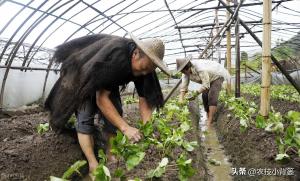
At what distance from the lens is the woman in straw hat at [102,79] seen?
279 centimetres

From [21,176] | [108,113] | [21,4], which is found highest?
[21,4]

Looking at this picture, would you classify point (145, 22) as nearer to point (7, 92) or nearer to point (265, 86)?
point (7, 92)

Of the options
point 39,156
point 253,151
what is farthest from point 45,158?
point 253,151

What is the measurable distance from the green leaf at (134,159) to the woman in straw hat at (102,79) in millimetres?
355

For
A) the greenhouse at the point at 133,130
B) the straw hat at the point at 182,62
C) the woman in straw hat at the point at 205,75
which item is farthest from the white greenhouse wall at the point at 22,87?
the straw hat at the point at 182,62

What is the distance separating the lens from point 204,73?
20.0 feet

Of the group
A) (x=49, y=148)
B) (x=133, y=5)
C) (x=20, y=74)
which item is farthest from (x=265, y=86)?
(x=20, y=74)

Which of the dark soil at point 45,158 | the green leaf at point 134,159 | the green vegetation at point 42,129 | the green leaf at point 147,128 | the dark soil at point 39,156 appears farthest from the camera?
the green vegetation at point 42,129

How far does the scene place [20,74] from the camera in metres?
9.57

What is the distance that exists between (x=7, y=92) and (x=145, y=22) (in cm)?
485

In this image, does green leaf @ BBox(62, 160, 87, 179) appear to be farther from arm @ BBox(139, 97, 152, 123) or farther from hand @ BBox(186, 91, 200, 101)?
hand @ BBox(186, 91, 200, 101)

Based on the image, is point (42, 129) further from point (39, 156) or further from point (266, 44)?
point (266, 44)

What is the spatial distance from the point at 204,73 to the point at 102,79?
3.53 meters

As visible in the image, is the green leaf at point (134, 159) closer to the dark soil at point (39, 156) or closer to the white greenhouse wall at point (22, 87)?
the dark soil at point (39, 156)
